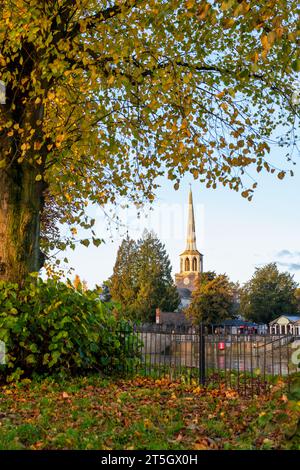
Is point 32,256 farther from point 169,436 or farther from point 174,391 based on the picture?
point 169,436

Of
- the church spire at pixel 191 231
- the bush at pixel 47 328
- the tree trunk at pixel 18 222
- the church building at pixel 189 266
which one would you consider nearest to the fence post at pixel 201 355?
the bush at pixel 47 328

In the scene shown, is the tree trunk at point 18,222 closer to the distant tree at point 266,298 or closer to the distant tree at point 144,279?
the distant tree at point 144,279

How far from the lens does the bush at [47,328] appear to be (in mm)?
11336

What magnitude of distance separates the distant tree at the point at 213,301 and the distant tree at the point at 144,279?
10953 millimetres

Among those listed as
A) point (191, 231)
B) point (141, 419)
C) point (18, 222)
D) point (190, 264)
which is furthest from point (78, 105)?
point (190, 264)

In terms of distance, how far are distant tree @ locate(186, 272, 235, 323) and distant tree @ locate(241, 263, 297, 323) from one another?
1061 cm

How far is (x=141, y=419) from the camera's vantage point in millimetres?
7207

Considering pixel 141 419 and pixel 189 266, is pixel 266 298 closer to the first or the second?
pixel 189 266

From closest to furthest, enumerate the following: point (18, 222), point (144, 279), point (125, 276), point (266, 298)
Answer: point (18, 222)
point (266, 298)
point (144, 279)
point (125, 276)

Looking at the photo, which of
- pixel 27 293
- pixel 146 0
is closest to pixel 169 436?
pixel 27 293

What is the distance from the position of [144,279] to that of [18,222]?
67633 mm

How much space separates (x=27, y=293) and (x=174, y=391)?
3847mm
